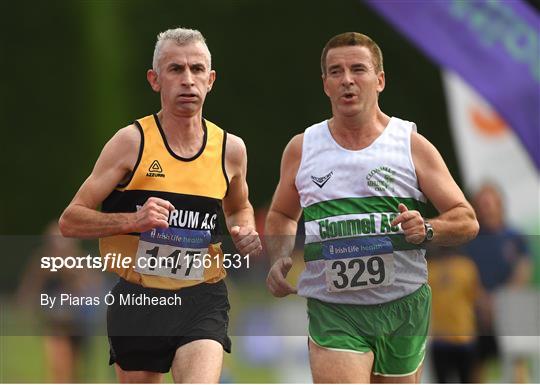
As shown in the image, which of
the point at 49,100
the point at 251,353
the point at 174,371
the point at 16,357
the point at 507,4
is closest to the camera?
the point at 174,371

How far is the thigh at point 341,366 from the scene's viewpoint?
614 cm

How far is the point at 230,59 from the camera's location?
2217 cm

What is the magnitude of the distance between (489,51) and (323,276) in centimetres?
500

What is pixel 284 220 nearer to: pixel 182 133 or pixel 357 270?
pixel 357 270

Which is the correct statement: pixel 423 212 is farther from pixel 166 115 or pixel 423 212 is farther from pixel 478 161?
pixel 478 161

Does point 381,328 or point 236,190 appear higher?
point 236,190

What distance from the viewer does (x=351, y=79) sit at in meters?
Answer: 6.31

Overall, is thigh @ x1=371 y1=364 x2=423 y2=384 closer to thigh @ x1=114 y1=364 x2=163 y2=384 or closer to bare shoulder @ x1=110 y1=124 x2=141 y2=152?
thigh @ x1=114 y1=364 x2=163 y2=384

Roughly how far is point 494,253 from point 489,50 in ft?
5.36

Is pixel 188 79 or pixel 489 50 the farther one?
pixel 489 50

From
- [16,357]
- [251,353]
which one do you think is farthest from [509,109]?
[16,357]

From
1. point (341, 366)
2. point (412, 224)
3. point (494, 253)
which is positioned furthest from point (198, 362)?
point (494, 253)

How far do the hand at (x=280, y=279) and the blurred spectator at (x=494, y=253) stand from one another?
4285 mm

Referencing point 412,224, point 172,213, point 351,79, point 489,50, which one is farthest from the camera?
point 489,50
